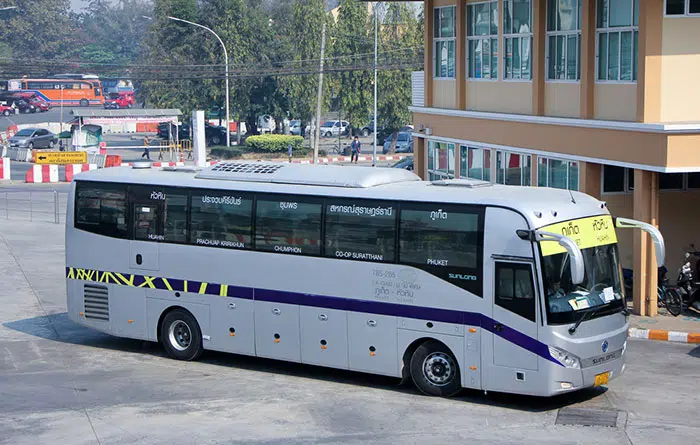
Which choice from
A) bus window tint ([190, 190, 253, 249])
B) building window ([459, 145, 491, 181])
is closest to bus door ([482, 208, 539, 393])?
bus window tint ([190, 190, 253, 249])

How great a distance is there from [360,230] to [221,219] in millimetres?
2493

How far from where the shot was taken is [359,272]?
13945 millimetres

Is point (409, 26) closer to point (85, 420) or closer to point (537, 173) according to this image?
point (537, 173)

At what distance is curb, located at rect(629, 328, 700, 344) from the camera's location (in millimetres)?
17359

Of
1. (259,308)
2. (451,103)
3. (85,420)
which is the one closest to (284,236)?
(259,308)

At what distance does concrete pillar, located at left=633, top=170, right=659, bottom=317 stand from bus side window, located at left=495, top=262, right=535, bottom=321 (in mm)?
6824

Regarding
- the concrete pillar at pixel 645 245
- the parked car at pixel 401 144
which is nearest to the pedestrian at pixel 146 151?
the parked car at pixel 401 144

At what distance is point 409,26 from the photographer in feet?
209

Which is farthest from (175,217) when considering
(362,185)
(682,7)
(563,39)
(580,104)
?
(563,39)

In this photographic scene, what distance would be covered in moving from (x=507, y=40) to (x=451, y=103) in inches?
136

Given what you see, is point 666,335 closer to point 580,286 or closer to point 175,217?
point 580,286

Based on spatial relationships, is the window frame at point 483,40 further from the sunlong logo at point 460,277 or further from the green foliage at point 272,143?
the green foliage at point 272,143

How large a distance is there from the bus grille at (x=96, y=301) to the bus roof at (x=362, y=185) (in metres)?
1.84

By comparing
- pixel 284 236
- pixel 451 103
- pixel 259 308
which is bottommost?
pixel 259 308
